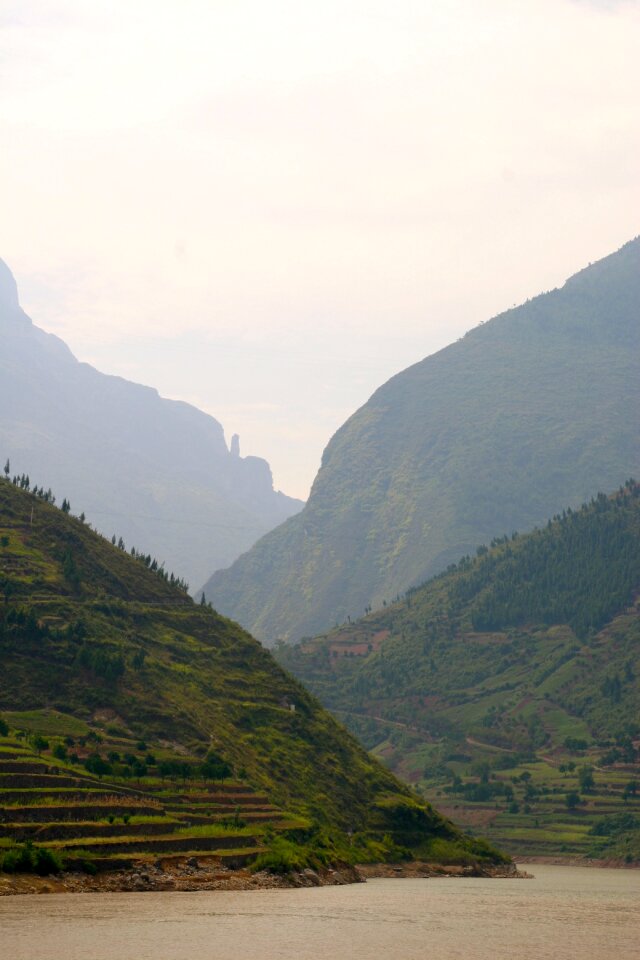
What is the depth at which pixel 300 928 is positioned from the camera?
116875 mm

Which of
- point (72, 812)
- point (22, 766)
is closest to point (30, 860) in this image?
point (72, 812)

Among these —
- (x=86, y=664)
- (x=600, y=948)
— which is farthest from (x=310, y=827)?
(x=600, y=948)

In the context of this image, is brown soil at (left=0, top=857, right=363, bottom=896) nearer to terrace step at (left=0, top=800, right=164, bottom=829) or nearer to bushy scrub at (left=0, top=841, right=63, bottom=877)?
bushy scrub at (left=0, top=841, right=63, bottom=877)

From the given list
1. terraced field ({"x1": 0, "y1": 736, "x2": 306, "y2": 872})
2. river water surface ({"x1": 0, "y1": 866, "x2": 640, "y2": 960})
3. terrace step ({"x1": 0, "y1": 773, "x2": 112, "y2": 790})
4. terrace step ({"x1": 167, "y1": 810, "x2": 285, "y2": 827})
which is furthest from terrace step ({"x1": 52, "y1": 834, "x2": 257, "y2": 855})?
terrace step ({"x1": 0, "y1": 773, "x2": 112, "y2": 790})

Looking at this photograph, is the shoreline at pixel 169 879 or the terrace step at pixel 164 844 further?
the terrace step at pixel 164 844

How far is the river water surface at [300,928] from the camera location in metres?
101

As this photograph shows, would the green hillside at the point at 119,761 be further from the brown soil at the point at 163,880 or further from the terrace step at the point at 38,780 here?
the brown soil at the point at 163,880

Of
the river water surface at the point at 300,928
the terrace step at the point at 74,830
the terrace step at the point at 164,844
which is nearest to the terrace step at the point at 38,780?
the terrace step at the point at 74,830

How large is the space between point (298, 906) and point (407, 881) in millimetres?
60712

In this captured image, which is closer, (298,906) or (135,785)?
(298,906)

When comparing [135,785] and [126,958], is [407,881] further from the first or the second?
[126,958]

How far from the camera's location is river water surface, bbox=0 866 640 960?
333ft

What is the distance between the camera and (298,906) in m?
132

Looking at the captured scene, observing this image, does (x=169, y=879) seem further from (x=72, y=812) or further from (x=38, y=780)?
(x=38, y=780)
